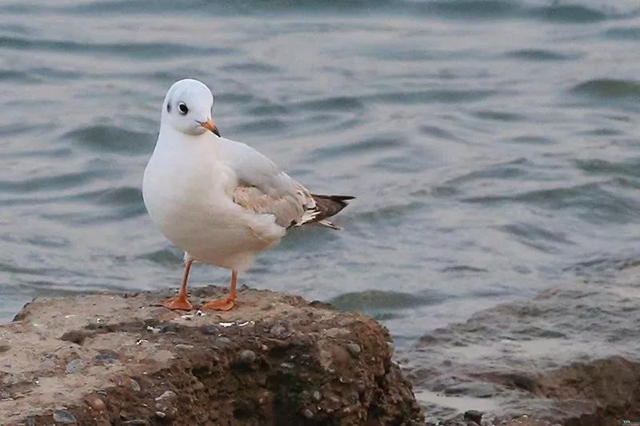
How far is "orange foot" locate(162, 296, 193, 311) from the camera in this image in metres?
5.54

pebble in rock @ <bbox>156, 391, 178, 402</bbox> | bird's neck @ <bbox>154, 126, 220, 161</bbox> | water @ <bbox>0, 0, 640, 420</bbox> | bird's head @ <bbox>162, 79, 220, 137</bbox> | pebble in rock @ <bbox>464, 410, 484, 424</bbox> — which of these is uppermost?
bird's head @ <bbox>162, 79, 220, 137</bbox>

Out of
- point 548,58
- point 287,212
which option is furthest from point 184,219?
point 548,58

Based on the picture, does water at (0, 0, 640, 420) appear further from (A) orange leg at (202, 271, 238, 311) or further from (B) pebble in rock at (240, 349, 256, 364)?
(B) pebble in rock at (240, 349, 256, 364)

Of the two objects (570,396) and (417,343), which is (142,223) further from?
(570,396)

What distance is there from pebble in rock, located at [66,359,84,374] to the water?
3.27 metres

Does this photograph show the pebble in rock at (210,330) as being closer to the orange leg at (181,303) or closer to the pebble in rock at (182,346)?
the pebble in rock at (182,346)

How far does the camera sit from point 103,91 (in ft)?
43.6

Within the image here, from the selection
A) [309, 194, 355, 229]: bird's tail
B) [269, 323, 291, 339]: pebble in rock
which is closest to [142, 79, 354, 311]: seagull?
[269, 323, 291, 339]: pebble in rock

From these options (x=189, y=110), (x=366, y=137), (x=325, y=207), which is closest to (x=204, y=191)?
(x=189, y=110)

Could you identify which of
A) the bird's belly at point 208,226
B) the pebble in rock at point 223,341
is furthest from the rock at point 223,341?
the bird's belly at point 208,226

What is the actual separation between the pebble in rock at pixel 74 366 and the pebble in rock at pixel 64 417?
1.10 feet

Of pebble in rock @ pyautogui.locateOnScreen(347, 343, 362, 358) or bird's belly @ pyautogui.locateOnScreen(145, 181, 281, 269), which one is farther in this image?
bird's belly @ pyautogui.locateOnScreen(145, 181, 281, 269)

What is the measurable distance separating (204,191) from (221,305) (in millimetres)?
428

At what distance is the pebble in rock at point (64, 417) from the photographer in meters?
4.31
